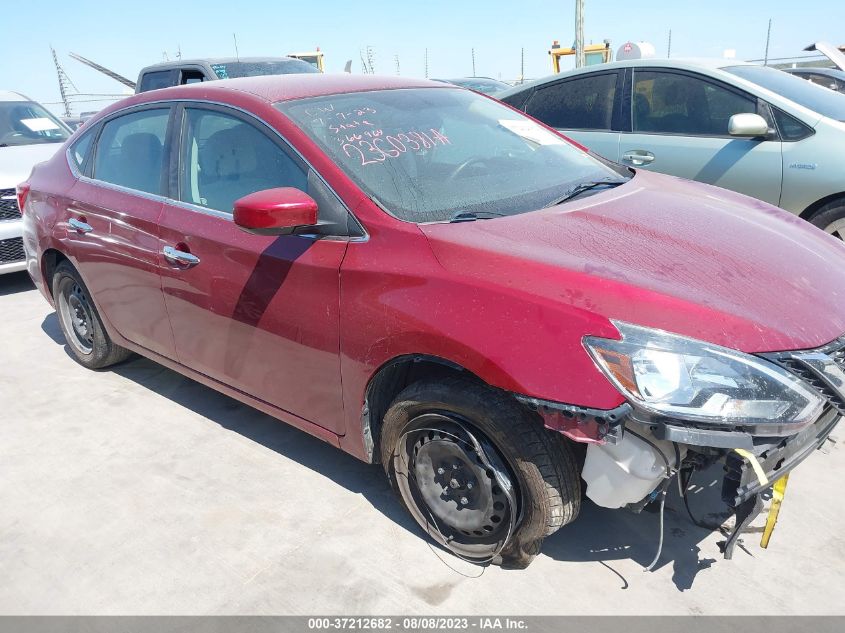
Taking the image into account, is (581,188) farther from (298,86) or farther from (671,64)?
(671,64)

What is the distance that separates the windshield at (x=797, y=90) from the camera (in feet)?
15.4

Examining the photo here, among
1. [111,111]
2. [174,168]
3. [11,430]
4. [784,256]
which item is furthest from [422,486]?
[111,111]

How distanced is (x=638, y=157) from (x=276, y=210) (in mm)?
3486

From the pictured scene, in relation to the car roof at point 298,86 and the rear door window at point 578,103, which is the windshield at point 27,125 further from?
the rear door window at point 578,103

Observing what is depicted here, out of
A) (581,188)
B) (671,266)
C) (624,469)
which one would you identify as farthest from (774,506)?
(581,188)

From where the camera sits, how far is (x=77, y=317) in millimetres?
4383

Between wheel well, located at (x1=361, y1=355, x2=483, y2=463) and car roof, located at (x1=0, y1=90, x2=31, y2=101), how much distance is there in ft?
24.7

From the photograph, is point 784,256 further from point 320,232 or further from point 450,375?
point 320,232

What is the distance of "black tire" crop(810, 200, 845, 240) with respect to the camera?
4387mm

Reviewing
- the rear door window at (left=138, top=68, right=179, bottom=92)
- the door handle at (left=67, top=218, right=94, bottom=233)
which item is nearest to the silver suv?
the door handle at (left=67, top=218, right=94, bottom=233)

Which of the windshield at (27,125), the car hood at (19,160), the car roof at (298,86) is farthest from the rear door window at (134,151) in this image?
the windshield at (27,125)

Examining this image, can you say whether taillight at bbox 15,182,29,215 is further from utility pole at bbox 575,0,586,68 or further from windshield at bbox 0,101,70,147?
utility pole at bbox 575,0,586,68

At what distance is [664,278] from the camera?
82.0 inches

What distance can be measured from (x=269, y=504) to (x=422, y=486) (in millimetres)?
779
